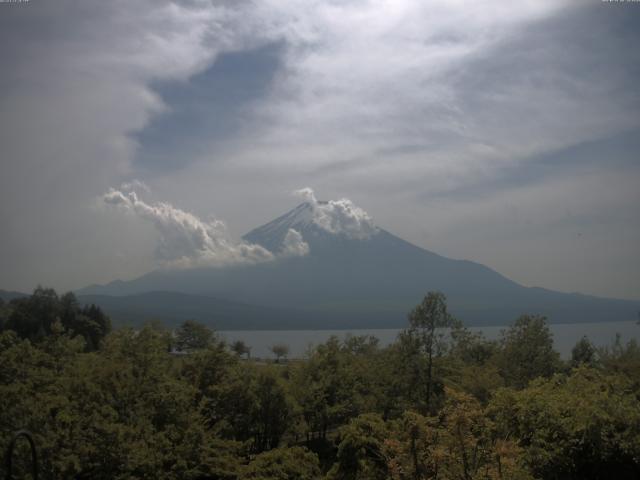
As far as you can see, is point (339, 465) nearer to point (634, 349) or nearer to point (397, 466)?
point (397, 466)

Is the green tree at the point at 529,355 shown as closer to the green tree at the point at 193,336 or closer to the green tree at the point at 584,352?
the green tree at the point at 584,352

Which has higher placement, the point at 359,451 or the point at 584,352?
the point at 584,352

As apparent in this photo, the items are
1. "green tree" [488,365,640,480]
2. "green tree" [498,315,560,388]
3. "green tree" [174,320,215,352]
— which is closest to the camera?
"green tree" [488,365,640,480]

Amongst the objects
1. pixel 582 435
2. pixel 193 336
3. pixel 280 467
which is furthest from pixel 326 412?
pixel 193 336

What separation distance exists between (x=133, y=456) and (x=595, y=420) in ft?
42.6

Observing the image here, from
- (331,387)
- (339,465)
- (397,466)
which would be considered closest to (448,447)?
(397,466)

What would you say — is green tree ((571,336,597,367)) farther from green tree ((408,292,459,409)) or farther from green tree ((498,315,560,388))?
green tree ((408,292,459,409))

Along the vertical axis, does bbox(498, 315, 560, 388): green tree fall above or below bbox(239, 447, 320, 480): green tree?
above

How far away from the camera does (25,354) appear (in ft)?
→ 74.2

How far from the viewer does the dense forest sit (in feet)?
49.8

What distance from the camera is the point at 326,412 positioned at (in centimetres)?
2661

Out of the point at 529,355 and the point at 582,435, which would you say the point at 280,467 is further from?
the point at 529,355

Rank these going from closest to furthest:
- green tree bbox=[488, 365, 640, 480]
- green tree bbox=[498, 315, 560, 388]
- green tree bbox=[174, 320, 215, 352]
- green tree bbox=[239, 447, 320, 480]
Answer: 1. green tree bbox=[488, 365, 640, 480]
2. green tree bbox=[239, 447, 320, 480]
3. green tree bbox=[498, 315, 560, 388]
4. green tree bbox=[174, 320, 215, 352]

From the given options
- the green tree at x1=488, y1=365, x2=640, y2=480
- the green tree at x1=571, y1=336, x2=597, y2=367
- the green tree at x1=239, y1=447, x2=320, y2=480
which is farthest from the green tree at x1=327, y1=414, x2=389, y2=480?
the green tree at x1=571, y1=336, x2=597, y2=367
